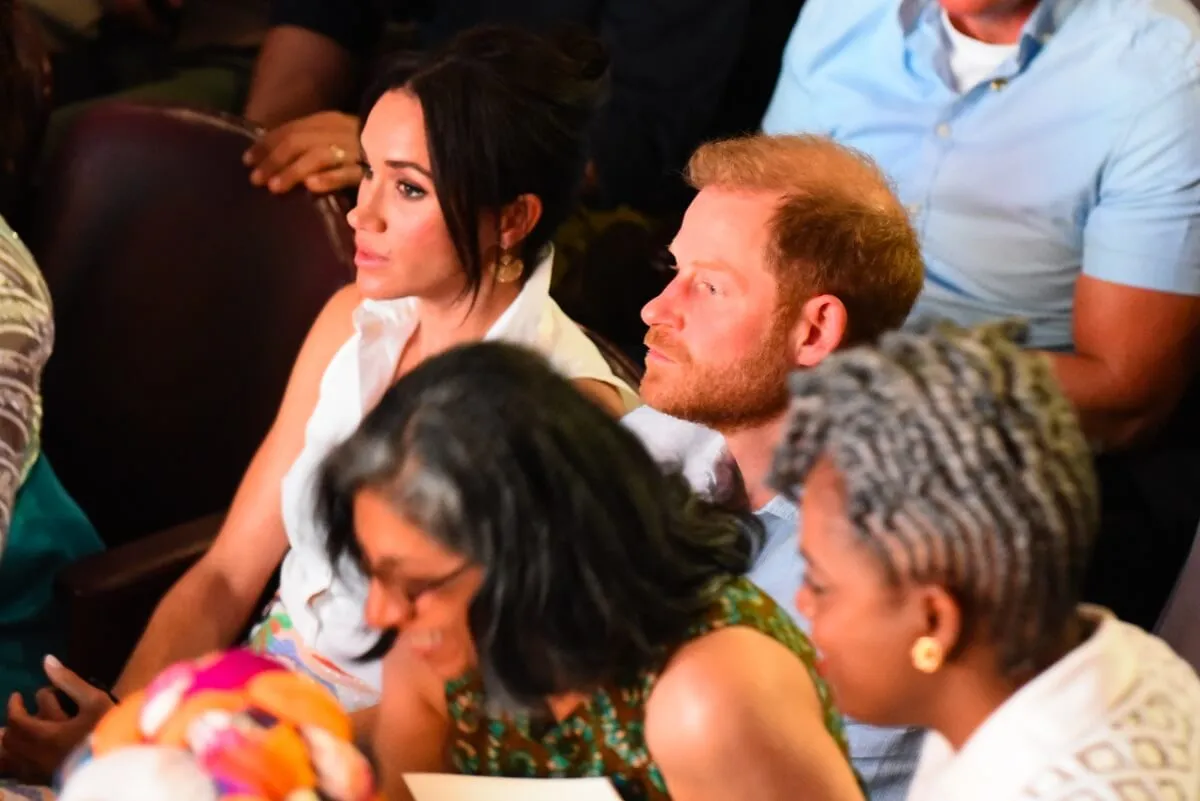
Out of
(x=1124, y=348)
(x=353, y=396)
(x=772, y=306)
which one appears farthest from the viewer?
(x=1124, y=348)

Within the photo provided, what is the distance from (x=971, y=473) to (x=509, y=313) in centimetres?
67

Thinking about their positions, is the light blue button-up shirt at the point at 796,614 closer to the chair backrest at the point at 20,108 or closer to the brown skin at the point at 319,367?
the brown skin at the point at 319,367

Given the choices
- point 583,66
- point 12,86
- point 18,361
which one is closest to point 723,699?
point 583,66

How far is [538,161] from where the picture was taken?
1.21 m

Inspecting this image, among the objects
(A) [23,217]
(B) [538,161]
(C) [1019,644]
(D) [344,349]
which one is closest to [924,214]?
(B) [538,161]

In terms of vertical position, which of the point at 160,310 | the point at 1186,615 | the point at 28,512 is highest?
the point at 160,310

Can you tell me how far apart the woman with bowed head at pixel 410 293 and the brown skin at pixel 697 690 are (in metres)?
0.39

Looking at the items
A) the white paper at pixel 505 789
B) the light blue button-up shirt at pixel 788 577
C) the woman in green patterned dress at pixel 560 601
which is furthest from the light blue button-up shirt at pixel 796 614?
the white paper at pixel 505 789

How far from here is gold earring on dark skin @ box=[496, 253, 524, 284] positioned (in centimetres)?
126

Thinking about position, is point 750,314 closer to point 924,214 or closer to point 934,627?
point 934,627

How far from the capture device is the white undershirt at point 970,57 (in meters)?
1.53

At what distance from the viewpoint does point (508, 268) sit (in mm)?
1263

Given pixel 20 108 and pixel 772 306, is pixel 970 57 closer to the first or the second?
pixel 772 306

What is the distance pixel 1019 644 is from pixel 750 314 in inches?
16.2
